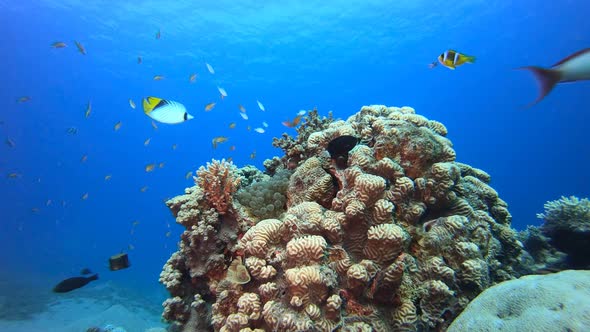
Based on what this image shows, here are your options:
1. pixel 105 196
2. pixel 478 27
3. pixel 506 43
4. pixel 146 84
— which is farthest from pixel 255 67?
pixel 105 196

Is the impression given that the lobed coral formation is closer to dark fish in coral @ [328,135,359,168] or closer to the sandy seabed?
dark fish in coral @ [328,135,359,168]

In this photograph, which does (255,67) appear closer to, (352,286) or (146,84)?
(146,84)

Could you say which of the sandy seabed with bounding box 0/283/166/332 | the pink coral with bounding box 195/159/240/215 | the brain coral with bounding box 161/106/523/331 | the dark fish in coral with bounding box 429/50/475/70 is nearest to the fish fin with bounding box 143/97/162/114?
the pink coral with bounding box 195/159/240/215

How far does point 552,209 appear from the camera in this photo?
6.07 meters

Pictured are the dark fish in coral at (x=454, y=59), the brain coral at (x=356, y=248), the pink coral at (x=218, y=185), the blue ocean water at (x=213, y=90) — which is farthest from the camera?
the blue ocean water at (x=213, y=90)

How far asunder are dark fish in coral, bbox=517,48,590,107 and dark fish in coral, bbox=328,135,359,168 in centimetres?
227

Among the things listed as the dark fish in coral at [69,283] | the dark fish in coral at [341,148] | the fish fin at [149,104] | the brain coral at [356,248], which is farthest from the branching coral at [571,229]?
the dark fish in coral at [69,283]

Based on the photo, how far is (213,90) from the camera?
65625 millimetres

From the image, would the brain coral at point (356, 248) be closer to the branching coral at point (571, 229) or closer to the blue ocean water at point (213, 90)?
the branching coral at point (571, 229)

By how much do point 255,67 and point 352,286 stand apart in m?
51.2

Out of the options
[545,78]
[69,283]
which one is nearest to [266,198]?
[545,78]

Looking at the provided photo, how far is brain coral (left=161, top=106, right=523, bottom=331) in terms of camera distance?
3.03 meters

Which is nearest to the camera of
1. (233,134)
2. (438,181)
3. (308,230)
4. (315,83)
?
(308,230)

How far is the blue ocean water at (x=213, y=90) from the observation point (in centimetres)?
3344
